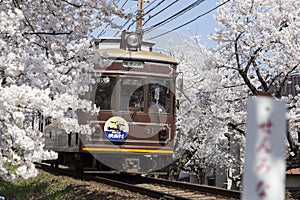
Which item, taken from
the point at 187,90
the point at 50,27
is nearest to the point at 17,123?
the point at 50,27

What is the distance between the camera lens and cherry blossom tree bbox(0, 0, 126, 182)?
4.78 m

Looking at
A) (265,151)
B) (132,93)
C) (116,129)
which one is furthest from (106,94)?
(265,151)

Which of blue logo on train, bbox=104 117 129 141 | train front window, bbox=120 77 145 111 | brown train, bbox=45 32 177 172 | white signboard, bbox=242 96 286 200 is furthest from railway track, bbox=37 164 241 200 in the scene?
white signboard, bbox=242 96 286 200

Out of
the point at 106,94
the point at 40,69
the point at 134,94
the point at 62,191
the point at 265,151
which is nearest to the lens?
the point at 265,151

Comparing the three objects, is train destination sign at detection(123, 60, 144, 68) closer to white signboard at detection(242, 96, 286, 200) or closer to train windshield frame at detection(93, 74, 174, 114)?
train windshield frame at detection(93, 74, 174, 114)

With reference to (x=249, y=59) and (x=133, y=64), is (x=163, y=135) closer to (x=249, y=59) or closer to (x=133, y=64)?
(x=133, y=64)

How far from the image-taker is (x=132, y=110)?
11117 millimetres

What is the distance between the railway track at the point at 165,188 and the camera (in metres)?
9.38

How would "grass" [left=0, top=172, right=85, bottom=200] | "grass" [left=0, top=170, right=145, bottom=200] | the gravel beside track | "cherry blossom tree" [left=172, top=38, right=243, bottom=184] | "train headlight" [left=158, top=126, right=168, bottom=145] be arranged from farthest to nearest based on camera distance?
"cherry blossom tree" [left=172, top=38, right=243, bottom=184]
"train headlight" [left=158, top=126, right=168, bottom=145]
"grass" [left=0, top=172, right=85, bottom=200]
"grass" [left=0, top=170, right=145, bottom=200]
the gravel beside track

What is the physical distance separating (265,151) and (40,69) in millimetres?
4006

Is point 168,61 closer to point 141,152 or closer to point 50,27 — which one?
point 141,152

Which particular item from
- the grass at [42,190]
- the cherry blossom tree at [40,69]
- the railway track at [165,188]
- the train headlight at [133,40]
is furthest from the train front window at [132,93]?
the cherry blossom tree at [40,69]

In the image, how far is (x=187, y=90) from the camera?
19.2 meters

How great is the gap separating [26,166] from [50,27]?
2.42 meters
